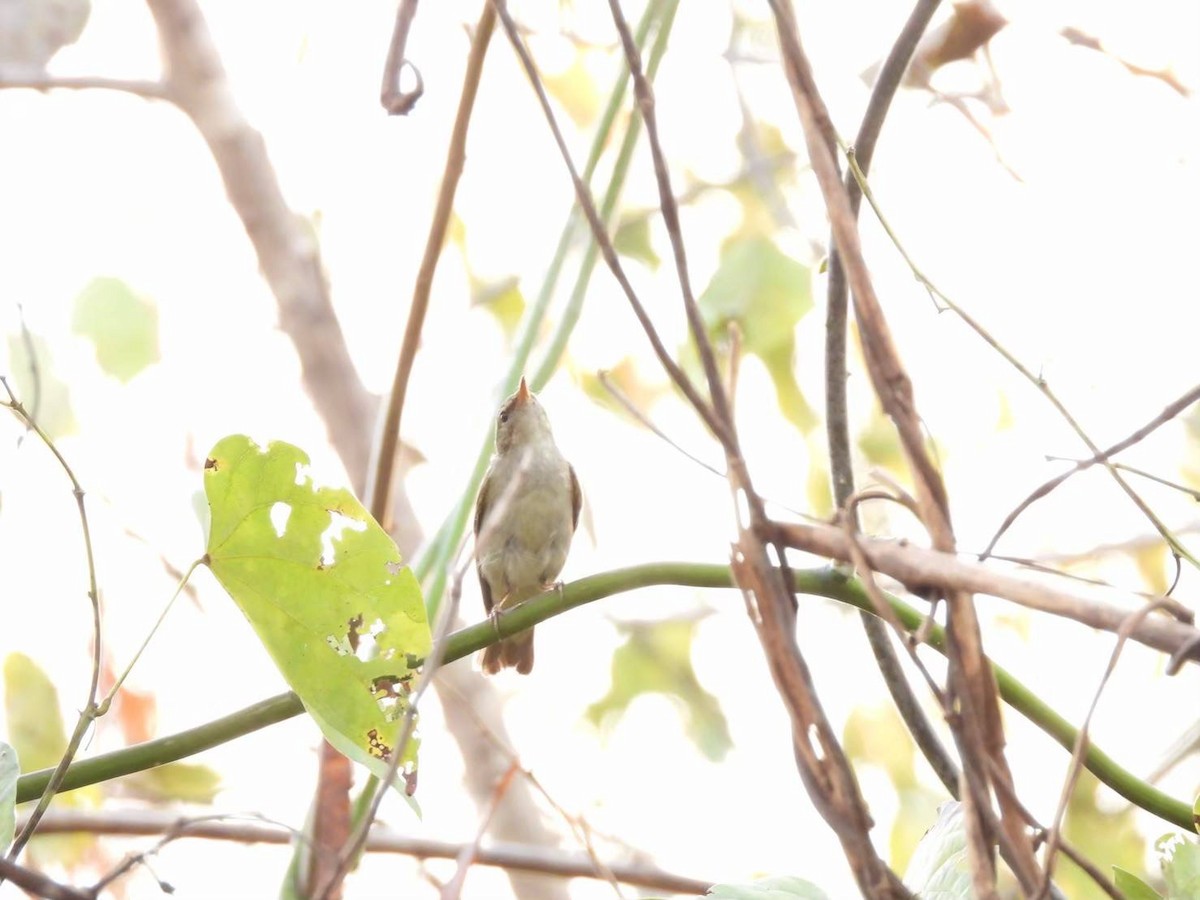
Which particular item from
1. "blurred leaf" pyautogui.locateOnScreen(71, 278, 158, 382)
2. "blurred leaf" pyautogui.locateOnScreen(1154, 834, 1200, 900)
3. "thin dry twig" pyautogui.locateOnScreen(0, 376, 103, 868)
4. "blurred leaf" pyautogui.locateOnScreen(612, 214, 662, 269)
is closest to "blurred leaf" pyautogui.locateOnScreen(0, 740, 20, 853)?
"thin dry twig" pyautogui.locateOnScreen(0, 376, 103, 868)

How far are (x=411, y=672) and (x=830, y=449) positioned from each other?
60 cm

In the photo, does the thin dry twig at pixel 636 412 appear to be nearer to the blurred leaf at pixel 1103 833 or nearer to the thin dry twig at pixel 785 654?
the thin dry twig at pixel 785 654

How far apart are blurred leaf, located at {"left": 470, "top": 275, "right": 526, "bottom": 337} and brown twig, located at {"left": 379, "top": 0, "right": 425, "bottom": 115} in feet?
11.6

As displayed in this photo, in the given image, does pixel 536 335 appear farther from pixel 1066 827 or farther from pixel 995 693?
pixel 1066 827

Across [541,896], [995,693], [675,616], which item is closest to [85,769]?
[995,693]

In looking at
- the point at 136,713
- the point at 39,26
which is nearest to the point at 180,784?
the point at 136,713

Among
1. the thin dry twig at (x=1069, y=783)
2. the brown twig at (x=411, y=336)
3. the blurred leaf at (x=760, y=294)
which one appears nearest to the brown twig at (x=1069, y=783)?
the thin dry twig at (x=1069, y=783)

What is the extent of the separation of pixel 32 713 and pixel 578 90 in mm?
2900

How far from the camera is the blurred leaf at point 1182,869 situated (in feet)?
4.92

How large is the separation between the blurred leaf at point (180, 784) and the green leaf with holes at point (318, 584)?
2598mm

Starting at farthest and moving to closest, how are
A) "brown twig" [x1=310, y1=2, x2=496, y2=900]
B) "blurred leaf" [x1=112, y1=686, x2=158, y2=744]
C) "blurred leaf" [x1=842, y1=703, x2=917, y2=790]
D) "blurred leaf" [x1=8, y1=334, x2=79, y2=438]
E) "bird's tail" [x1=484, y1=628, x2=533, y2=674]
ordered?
"blurred leaf" [x1=842, y1=703, x2=917, y2=790] → "bird's tail" [x1=484, y1=628, x2=533, y2=674] → "blurred leaf" [x1=112, y1=686, x2=158, y2=744] → "blurred leaf" [x1=8, y1=334, x2=79, y2=438] → "brown twig" [x1=310, y1=2, x2=496, y2=900]

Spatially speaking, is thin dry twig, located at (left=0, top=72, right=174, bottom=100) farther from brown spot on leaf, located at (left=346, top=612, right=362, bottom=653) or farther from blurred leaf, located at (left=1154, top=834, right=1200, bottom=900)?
blurred leaf, located at (left=1154, top=834, right=1200, bottom=900)

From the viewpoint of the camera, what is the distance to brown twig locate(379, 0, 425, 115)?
1664 millimetres

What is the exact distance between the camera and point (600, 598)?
150cm
